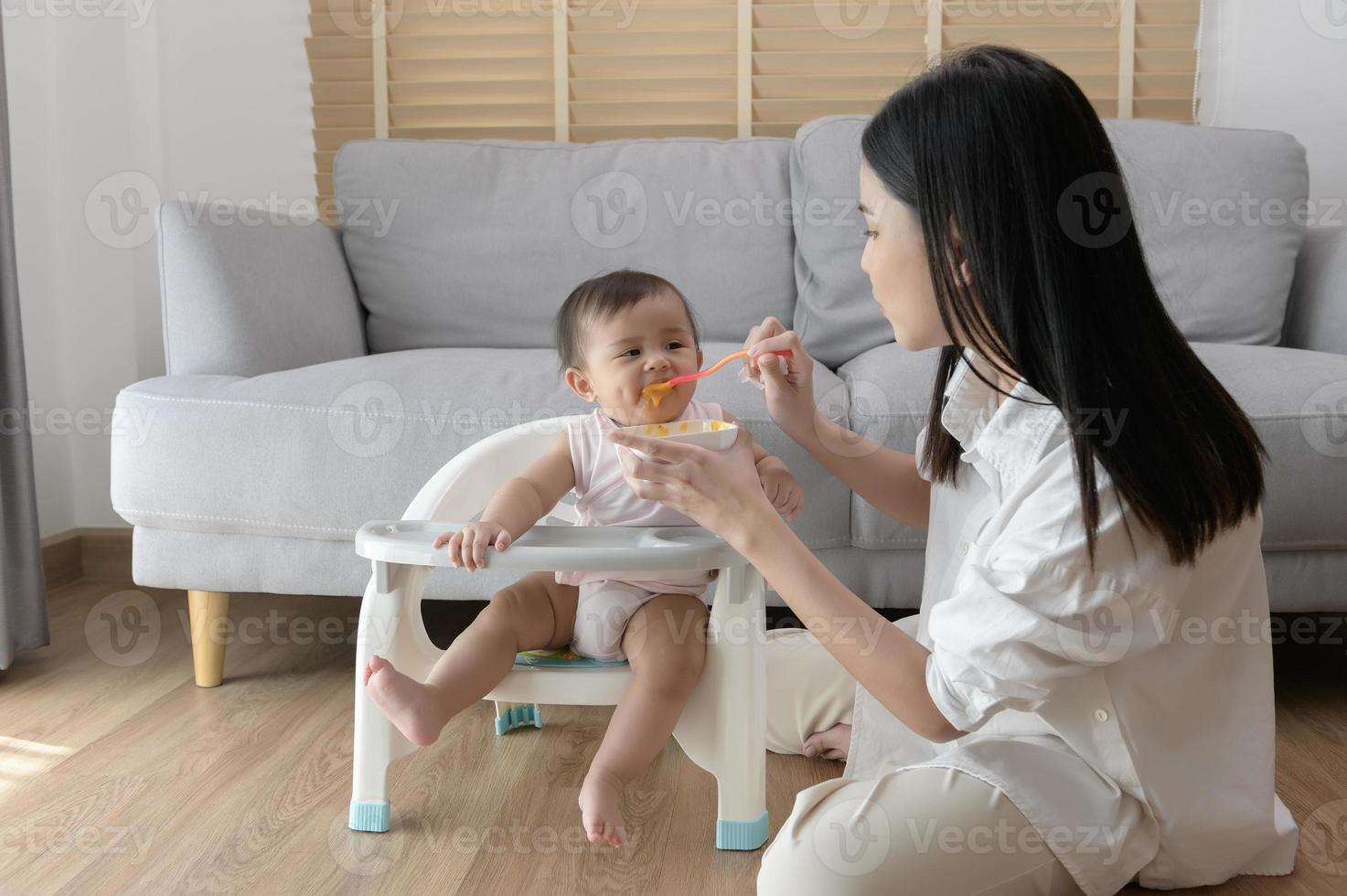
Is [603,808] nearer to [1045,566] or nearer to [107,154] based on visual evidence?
[1045,566]

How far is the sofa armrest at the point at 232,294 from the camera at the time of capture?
1.80 metres

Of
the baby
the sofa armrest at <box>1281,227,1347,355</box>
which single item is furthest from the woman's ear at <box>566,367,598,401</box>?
the sofa armrest at <box>1281,227,1347,355</box>

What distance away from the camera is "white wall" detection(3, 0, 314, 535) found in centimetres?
227

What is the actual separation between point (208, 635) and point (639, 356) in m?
0.86

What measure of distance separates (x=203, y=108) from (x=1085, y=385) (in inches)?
87.4

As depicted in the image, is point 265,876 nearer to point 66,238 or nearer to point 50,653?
point 50,653

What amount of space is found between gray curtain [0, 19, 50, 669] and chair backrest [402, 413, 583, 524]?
31.6 inches

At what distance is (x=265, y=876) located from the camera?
1128 mm

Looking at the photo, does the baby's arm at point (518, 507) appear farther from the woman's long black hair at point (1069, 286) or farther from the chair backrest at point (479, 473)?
the woman's long black hair at point (1069, 286)

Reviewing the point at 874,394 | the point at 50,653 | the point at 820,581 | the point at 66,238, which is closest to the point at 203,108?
the point at 66,238

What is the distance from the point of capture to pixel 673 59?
251cm

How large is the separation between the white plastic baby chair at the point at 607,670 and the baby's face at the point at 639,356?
0.53ft

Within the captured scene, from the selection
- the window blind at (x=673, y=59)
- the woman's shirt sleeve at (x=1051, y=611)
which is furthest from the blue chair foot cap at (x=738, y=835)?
the window blind at (x=673, y=59)

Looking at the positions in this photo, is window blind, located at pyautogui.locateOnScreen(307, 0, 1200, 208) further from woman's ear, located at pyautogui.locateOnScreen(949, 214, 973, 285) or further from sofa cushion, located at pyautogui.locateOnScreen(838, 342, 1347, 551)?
woman's ear, located at pyautogui.locateOnScreen(949, 214, 973, 285)
